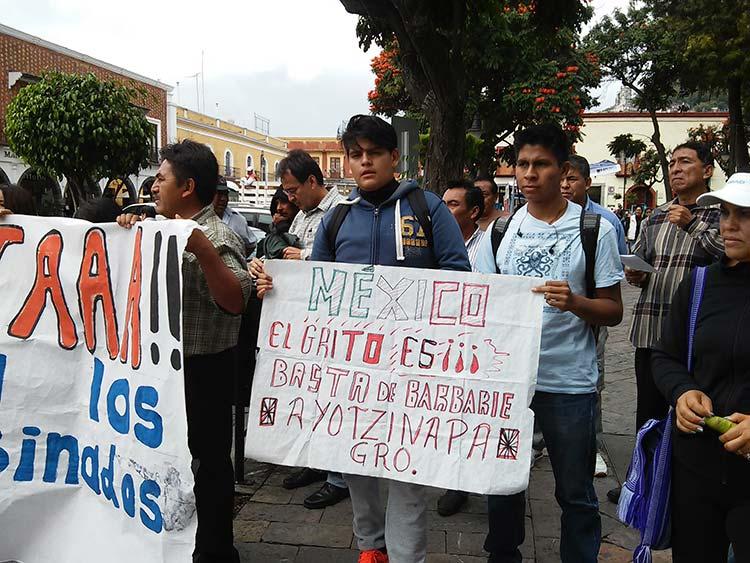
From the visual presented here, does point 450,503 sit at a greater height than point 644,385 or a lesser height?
lesser

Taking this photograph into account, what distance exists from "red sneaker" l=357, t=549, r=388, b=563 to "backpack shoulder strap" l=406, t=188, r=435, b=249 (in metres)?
1.27

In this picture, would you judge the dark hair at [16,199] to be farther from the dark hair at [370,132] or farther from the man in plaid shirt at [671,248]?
the man in plaid shirt at [671,248]

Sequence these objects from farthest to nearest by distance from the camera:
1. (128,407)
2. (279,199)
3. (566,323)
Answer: (279,199), (566,323), (128,407)

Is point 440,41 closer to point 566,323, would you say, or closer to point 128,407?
point 566,323

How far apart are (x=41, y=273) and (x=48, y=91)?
40.2 ft

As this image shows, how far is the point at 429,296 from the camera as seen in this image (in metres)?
2.52

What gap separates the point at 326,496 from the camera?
12.0 feet

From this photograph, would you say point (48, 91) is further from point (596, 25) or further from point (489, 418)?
point (596, 25)

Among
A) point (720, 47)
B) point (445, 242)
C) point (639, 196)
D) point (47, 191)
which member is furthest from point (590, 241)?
point (639, 196)

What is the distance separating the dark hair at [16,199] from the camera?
3.46m

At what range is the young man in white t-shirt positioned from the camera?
2.43 m

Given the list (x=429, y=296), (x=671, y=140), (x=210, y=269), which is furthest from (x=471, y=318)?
(x=671, y=140)

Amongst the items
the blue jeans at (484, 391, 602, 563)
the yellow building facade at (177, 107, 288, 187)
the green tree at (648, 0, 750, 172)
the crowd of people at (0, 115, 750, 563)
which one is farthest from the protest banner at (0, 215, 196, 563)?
the yellow building facade at (177, 107, 288, 187)

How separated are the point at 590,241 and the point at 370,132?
3.09ft
